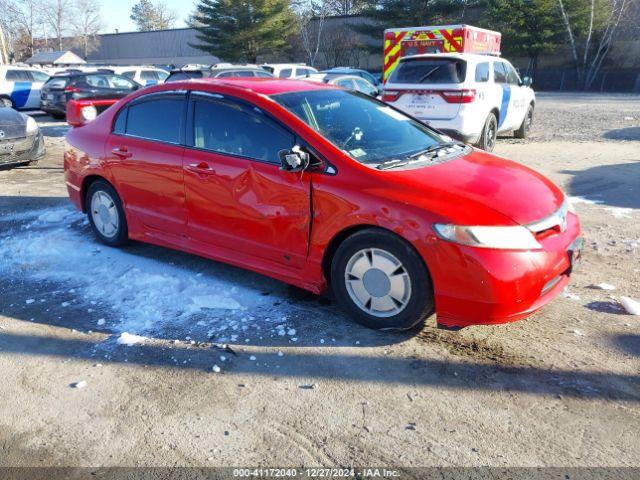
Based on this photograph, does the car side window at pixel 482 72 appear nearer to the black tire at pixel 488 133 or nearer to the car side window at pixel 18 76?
the black tire at pixel 488 133

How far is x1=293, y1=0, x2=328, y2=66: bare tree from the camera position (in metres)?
44.7

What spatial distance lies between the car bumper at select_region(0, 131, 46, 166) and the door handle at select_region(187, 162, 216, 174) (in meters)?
5.98

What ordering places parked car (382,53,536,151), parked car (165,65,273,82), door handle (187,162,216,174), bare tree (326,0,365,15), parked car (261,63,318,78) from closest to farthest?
door handle (187,162,216,174) → parked car (382,53,536,151) → parked car (165,65,273,82) → parked car (261,63,318,78) → bare tree (326,0,365,15)

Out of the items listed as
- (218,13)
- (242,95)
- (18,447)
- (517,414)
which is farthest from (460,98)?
(218,13)

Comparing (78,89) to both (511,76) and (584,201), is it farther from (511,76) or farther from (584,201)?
(584,201)

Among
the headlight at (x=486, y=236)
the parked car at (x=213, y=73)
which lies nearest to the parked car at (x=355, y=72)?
the parked car at (x=213, y=73)

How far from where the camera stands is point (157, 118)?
471cm

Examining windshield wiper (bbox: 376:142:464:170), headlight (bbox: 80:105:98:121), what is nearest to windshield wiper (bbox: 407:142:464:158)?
windshield wiper (bbox: 376:142:464:170)

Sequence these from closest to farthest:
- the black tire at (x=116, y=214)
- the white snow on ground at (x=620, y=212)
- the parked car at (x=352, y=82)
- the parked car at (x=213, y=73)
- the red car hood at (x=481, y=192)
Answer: the red car hood at (x=481, y=192) → the black tire at (x=116, y=214) → the white snow on ground at (x=620, y=212) → the parked car at (x=352, y=82) → the parked car at (x=213, y=73)

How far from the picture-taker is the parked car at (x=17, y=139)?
8703 millimetres

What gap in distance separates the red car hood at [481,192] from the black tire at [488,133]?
20.3 ft

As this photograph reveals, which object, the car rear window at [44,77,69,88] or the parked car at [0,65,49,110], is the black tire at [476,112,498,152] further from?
the parked car at [0,65,49,110]

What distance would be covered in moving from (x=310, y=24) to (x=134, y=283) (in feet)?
153

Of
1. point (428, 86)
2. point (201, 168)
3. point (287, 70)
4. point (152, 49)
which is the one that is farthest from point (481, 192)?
point (152, 49)
